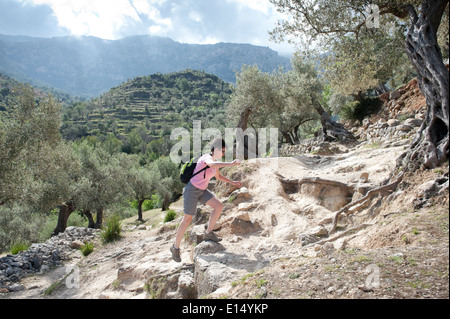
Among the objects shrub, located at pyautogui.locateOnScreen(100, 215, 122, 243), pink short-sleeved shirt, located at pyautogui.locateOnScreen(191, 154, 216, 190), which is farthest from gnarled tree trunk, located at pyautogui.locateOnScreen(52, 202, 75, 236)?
pink short-sleeved shirt, located at pyautogui.locateOnScreen(191, 154, 216, 190)

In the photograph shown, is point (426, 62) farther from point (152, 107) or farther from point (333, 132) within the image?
point (152, 107)

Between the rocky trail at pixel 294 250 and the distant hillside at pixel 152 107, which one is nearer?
the rocky trail at pixel 294 250

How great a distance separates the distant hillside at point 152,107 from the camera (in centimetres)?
11706

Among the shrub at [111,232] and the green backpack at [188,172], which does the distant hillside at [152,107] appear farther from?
the green backpack at [188,172]

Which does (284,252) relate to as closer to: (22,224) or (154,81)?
(22,224)

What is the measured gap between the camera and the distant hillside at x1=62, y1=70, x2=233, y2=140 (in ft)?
384

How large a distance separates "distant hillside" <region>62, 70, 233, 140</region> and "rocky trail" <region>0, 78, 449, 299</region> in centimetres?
8473

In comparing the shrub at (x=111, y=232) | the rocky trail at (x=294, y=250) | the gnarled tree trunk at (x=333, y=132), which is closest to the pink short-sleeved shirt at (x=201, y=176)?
the rocky trail at (x=294, y=250)

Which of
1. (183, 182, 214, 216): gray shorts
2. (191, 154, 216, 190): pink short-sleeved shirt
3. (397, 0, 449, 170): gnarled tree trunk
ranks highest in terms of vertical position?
(397, 0, 449, 170): gnarled tree trunk

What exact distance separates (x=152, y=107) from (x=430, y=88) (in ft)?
478

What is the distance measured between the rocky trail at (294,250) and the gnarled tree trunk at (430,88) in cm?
40

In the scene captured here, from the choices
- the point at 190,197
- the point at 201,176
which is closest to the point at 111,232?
the point at 190,197

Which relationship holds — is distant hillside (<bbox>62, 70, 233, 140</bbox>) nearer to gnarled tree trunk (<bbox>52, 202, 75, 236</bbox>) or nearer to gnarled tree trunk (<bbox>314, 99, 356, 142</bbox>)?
gnarled tree trunk (<bbox>314, 99, 356, 142</bbox>)

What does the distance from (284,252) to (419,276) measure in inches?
120
